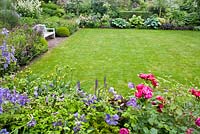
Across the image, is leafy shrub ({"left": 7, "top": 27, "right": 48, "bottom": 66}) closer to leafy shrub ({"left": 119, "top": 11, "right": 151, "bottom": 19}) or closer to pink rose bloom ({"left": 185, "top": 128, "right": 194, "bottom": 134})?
pink rose bloom ({"left": 185, "top": 128, "right": 194, "bottom": 134})

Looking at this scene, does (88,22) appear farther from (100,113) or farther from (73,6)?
(100,113)

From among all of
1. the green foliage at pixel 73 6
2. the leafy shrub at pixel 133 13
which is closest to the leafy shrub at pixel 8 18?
the green foliage at pixel 73 6

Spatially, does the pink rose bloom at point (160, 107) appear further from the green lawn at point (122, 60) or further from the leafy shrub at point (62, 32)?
the leafy shrub at point (62, 32)

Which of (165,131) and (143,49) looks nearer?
(165,131)

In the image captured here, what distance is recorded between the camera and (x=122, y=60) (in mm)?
6641

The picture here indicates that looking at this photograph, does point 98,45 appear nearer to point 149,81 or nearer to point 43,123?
point 149,81

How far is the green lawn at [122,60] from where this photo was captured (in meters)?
5.26

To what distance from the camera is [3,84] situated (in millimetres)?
2545

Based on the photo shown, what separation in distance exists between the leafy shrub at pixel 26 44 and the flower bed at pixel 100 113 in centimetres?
363

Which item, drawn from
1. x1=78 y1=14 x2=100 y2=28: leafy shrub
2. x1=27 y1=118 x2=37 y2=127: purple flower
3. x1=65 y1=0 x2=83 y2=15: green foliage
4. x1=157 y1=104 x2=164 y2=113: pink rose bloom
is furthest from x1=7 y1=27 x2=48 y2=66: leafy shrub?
x1=65 y1=0 x2=83 y2=15: green foliage

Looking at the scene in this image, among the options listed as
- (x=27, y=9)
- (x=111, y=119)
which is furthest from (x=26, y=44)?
(x=27, y=9)

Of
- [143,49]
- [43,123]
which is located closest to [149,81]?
[43,123]

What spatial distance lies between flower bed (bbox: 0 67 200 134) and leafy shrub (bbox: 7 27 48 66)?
363cm

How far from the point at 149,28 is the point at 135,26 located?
2.48 ft
